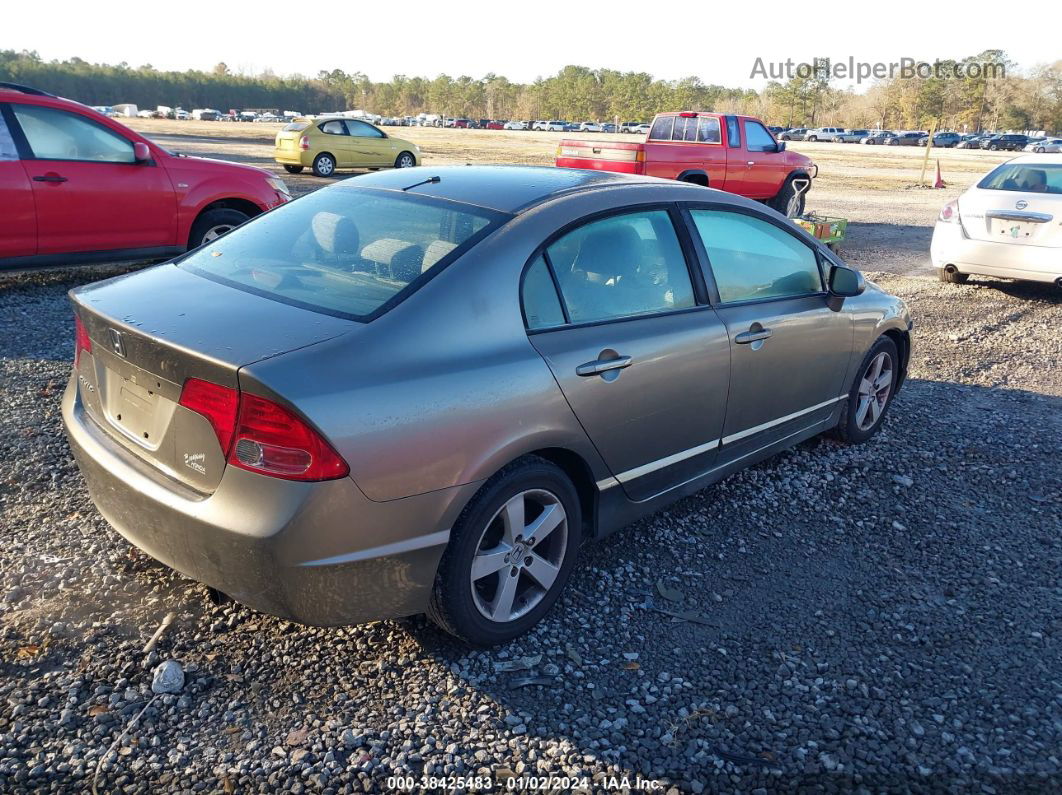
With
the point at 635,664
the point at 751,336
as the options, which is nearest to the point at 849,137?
the point at 751,336

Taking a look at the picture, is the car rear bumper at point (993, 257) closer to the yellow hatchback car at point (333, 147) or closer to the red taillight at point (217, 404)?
the red taillight at point (217, 404)

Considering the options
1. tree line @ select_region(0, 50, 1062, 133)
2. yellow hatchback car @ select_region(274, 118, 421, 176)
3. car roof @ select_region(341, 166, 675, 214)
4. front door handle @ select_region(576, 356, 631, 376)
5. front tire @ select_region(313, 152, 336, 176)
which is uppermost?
tree line @ select_region(0, 50, 1062, 133)

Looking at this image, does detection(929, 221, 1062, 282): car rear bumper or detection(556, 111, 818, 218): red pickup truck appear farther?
detection(556, 111, 818, 218): red pickup truck

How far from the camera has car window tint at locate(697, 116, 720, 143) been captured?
1538 centimetres

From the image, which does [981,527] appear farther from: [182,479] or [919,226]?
[919,226]

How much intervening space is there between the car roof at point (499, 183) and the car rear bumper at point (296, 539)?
4.18ft

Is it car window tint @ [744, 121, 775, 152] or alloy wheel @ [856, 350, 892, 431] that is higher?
car window tint @ [744, 121, 775, 152]

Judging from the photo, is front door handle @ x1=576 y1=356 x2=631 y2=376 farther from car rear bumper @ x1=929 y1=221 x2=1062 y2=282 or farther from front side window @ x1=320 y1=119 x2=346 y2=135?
front side window @ x1=320 y1=119 x2=346 y2=135

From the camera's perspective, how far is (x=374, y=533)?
102 inches

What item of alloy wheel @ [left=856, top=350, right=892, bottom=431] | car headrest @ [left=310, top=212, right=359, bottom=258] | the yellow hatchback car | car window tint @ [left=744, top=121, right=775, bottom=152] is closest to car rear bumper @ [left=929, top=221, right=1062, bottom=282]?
alloy wheel @ [left=856, top=350, right=892, bottom=431]

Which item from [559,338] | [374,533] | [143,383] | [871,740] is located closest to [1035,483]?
[871,740]

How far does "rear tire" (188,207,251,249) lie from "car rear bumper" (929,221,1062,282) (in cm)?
779

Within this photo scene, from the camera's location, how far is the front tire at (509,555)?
283 cm

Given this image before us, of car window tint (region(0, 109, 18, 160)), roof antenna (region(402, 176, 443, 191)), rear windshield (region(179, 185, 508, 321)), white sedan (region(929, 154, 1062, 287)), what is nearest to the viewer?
rear windshield (region(179, 185, 508, 321))
